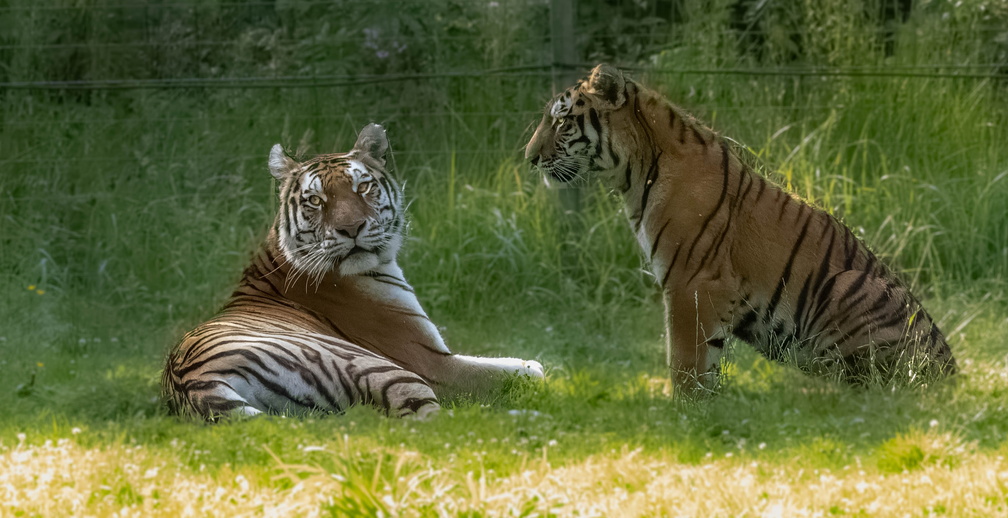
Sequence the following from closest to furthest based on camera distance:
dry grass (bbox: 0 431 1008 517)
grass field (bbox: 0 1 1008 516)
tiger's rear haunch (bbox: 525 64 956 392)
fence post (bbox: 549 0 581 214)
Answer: dry grass (bbox: 0 431 1008 517) < grass field (bbox: 0 1 1008 516) < tiger's rear haunch (bbox: 525 64 956 392) < fence post (bbox: 549 0 581 214)

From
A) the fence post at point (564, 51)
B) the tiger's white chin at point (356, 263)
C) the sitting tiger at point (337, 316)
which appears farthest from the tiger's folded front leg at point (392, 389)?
the fence post at point (564, 51)

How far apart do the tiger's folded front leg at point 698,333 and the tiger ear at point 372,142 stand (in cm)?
159

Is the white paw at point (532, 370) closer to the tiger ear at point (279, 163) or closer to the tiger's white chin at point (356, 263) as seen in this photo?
the tiger's white chin at point (356, 263)

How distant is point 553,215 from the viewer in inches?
308

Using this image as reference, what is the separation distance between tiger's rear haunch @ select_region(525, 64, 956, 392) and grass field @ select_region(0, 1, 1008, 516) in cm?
22

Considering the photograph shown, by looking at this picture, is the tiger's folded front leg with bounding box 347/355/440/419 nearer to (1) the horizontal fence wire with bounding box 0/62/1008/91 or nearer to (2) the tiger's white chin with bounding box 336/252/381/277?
(2) the tiger's white chin with bounding box 336/252/381/277

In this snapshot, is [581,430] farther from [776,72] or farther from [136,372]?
[776,72]

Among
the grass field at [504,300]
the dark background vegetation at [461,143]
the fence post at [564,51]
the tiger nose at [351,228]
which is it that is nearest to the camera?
the grass field at [504,300]

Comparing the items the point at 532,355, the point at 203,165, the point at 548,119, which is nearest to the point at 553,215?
the point at 532,355

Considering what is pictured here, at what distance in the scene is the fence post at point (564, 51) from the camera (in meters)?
7.67

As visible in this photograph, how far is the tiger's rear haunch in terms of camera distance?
5152 mm

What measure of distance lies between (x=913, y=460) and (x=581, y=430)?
1.28 meters

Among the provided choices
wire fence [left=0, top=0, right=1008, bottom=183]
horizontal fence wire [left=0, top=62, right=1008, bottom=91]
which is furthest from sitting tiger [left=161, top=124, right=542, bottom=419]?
wire fence [left=0, top=0, right=1008, bottom=183]

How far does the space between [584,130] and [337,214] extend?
122 cm
